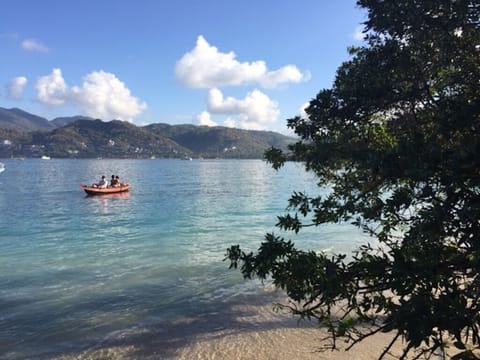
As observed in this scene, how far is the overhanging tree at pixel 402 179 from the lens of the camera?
386cm

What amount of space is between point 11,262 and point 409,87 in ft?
60.0

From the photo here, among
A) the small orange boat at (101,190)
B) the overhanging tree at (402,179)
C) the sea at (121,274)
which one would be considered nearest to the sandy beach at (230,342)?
the sea at (121,274)

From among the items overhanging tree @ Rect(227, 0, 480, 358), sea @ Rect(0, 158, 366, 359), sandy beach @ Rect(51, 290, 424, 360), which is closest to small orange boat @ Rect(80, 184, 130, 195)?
sea @ Rect(0, 158, 366, 359)

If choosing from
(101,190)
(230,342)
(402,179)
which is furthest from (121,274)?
(101,190)

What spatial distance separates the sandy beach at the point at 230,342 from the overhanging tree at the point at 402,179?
12.8ft

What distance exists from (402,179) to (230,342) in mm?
7258

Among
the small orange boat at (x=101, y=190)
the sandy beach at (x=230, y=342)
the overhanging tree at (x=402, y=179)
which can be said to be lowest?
the sandy beach at (x=230, y=342)

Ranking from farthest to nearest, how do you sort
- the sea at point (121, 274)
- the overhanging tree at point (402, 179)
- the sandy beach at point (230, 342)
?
1. the sea at point (121, 274)
2. the sandy beach at point (230, 342)
3. the overhanging tree at point (402, 179)

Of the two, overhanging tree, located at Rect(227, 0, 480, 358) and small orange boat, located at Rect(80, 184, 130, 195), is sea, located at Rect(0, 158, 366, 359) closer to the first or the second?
overhanging tree, located at Rect(227, 0, 480, 358)

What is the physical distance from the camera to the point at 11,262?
19.0 m

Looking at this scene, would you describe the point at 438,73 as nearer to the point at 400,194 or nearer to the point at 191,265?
the point at 400,194

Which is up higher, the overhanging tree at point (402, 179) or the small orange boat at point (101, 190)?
the overhanging tree at point (402, 179)

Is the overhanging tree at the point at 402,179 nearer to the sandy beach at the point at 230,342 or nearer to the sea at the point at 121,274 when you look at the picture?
the sea at the point at 121,274

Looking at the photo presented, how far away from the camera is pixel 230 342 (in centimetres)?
1042
